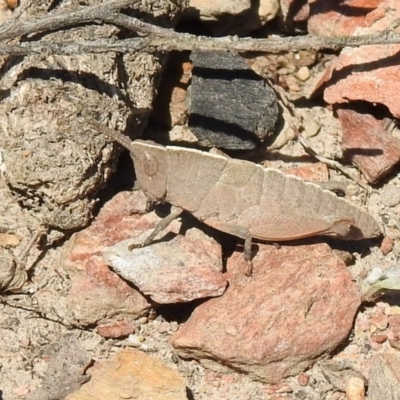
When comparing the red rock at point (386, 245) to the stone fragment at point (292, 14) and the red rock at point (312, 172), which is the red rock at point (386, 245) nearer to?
the red rock at point (312, 172)

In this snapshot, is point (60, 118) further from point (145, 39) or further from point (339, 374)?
point (339, 374)

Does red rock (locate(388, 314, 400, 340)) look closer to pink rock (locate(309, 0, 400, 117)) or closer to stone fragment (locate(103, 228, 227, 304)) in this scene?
stone fragment (locate(103, 228, 227, 304))

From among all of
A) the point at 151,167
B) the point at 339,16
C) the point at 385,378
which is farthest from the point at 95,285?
the point at 339,16

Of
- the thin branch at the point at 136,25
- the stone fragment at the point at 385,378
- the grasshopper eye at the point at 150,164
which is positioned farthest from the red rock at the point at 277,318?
the thin branch at the point at 136,25

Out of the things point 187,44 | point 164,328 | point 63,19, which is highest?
point 63,19

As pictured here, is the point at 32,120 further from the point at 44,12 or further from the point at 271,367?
the point at 271,367

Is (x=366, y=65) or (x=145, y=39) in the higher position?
(x=145, y=39)
